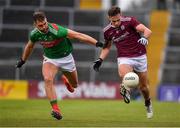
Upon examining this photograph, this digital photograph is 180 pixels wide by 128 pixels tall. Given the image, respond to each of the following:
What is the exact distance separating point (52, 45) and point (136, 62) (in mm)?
1884

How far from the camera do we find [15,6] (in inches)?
1382

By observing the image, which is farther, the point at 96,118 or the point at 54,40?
the point at 96,118

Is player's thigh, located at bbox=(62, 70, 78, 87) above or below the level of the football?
below

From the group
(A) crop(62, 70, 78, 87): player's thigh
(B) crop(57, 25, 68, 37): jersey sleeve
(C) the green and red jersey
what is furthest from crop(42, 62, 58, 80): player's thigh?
(A) crop(62, 70, 78, 87): player's thigh

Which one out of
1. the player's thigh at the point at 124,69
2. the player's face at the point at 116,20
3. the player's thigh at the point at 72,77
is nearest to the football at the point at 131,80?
the player's thigh at the point at 124,69

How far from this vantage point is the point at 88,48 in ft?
109

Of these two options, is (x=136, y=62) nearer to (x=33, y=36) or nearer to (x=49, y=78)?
(x=49, y=78)

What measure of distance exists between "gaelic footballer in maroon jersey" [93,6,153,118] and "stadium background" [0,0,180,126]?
14.4m

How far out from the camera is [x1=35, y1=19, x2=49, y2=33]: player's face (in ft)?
47.3

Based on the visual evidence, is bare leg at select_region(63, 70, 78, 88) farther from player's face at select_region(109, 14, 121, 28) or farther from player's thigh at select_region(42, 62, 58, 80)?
player's face at select_region(109, 14, 121, 28)

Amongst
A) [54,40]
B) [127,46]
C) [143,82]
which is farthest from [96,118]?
[54,40]

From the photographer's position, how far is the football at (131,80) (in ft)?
48.1

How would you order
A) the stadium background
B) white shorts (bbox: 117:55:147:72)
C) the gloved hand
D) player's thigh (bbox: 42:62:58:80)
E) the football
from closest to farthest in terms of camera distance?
the gloved hand → the football → player's thigh (bbox: 42:62:58:80) → white shorts (bbox: 117:55:147:72) → the stadium background

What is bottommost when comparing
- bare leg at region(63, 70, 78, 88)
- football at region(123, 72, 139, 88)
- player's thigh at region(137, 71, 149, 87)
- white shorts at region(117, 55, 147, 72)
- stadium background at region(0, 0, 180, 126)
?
stadium background at region(0, 0, 180, 126)
